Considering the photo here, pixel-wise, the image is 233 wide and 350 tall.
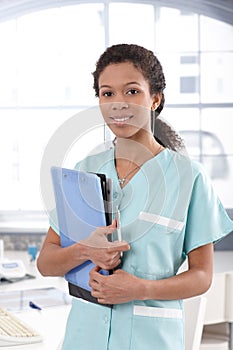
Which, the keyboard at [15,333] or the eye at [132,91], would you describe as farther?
the keyboard at [15,333]

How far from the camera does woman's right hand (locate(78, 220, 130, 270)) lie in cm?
136

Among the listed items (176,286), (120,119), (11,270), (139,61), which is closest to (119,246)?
(176,286)

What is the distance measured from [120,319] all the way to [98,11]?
8.63ft

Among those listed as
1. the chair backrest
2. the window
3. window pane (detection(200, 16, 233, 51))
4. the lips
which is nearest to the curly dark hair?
the lips

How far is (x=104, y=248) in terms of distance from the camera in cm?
136

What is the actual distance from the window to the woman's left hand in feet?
7.85

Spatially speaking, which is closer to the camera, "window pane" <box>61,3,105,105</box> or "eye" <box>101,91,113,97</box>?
"eye" <box>101,91,113,97</box>

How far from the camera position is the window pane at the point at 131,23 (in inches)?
149

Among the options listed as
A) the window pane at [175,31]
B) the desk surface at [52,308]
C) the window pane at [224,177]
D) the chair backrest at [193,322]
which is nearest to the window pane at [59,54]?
the window pane at [175,31]

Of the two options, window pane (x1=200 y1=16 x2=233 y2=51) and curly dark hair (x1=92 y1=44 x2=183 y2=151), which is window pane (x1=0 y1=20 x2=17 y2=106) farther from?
curly dark hair (x1=92 y1=44 x2=183 y2=151)

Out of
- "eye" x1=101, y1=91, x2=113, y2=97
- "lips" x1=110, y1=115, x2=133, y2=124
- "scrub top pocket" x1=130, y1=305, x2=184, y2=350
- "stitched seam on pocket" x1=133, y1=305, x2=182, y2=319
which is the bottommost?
"scrub top pocket" x1=130, y1=305, x2=184, y2=350

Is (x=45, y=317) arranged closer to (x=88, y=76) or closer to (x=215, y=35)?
(x=88, y=76)

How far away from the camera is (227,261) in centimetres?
344

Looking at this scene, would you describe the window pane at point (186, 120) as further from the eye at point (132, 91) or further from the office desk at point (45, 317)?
the eye at point (132, 91)
